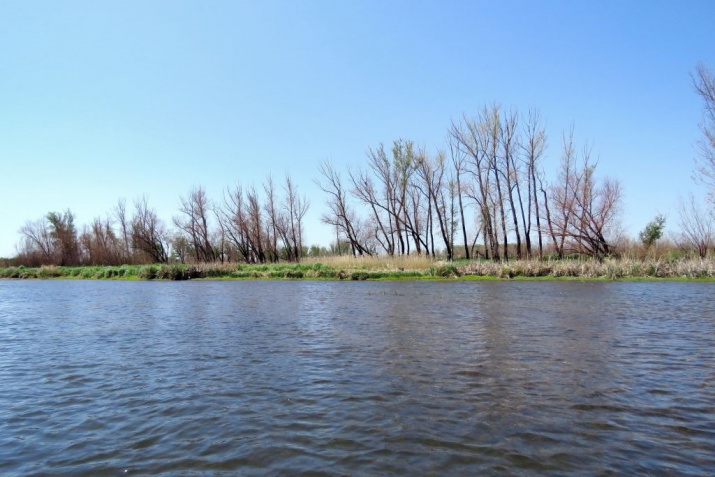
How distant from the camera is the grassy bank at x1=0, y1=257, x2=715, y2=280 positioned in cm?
2536

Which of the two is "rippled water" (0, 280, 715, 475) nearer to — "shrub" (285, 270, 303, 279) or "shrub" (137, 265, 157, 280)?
"shrub" (285, 270, 303, 279)

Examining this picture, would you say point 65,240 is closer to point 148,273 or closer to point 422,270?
point 148,273

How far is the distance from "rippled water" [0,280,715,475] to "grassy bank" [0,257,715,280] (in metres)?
15.0

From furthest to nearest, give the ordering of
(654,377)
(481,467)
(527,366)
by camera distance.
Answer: (527,366)
(654,377)
(481,467)

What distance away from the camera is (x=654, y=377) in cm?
651

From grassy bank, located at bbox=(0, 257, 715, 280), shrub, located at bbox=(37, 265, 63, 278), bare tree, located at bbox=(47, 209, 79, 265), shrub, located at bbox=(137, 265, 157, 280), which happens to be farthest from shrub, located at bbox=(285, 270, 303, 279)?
bare tree, located at bbox=(47, 209, 79, 265)

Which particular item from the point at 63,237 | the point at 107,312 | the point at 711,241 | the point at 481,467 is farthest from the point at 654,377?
the point at 63,237

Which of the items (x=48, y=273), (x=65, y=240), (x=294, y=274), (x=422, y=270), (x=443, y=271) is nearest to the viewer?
(x=443, y=271)

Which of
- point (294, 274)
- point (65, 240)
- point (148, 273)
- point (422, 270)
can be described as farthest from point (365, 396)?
point (65, 240)

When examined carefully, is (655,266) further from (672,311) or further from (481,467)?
(481,467)

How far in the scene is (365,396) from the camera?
19.1ft

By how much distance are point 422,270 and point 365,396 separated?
25.9m

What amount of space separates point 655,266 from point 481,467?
88.8 feet

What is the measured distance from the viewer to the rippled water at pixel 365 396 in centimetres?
409
